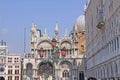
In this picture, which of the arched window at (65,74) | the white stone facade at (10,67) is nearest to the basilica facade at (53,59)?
the arched window at (65,74)

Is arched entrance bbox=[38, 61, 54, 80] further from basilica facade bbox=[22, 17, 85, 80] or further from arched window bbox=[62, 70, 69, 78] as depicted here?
arched window bbox=[62, 70, 69, 78]

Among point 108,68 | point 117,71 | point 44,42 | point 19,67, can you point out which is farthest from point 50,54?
point 117,71

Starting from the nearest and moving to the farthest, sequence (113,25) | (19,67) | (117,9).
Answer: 1. (117,9)
2. (113,25)
3. (19,67)

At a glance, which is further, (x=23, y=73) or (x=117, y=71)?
(x=23, y=73)

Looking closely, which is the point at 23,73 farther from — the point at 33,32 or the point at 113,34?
the point at 113,34

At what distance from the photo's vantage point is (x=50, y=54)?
81.9 metres

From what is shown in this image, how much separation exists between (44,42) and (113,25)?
51914 mm

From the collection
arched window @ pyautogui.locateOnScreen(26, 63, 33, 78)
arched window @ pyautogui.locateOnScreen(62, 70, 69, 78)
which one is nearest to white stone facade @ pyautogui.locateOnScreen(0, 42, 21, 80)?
arched window @ pyautogui.locateOnScreen(26, 63, 33, 78)

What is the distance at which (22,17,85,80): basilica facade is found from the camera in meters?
79.4

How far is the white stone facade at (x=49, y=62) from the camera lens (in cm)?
7938

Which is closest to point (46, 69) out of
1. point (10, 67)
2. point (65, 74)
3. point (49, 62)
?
point (49, 62)

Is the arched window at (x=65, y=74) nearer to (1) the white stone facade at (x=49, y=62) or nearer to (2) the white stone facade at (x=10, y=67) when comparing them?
(1) the white stone facade at (x=49, y=62)

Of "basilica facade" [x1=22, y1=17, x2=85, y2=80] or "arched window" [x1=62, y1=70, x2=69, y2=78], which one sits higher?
"basilica facade" [x1=22, y1=17, x2=85, y2=80]

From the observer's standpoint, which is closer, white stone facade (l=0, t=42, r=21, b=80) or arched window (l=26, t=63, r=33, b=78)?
arched window (l=26, t=63, r=33, b=78)
